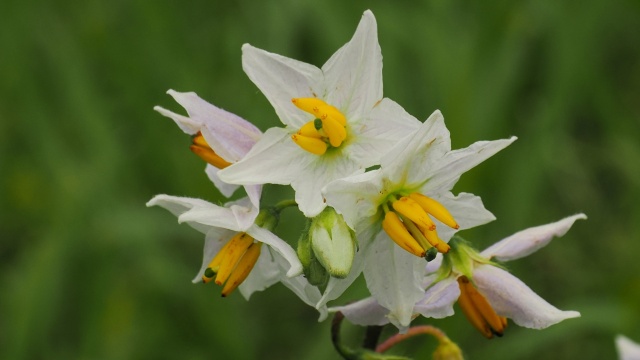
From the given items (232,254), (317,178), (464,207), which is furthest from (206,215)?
(464,207)

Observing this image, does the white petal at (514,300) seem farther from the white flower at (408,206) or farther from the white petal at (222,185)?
the white petal at (222,185)

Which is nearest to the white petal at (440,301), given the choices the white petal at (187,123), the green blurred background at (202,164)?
the white petal at (187,123)

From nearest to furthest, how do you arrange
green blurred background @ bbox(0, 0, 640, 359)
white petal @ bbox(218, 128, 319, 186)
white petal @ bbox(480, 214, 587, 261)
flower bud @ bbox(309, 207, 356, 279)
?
flower bud @ bbox(309, 207, 356, 279) < white petal @ bbox(218, 128, 319, 186) < white petal @ bbox(480, 214, 587, 261) < green blurred background @ bbox(0, 0, 640, 359)

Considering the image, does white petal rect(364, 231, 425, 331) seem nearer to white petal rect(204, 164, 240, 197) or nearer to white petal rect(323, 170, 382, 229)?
white petal rect(323, 170, 382, 229)

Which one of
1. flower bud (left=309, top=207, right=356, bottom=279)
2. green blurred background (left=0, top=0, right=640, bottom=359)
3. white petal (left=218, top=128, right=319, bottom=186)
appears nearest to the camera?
flower bud (left=309, top=207, right=356, bottom=279)

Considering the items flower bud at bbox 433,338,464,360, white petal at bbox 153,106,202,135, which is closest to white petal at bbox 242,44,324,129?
white petal at bbox 153,106,202,135

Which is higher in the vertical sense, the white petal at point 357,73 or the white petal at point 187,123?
the white petal at point 357,73

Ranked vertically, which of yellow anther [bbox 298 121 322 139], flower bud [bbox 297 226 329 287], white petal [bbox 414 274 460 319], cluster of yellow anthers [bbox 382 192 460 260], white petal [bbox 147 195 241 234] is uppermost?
yellow anther [bbox 298 121 322 139]

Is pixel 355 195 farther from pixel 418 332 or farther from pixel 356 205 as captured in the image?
pixel 418 332
